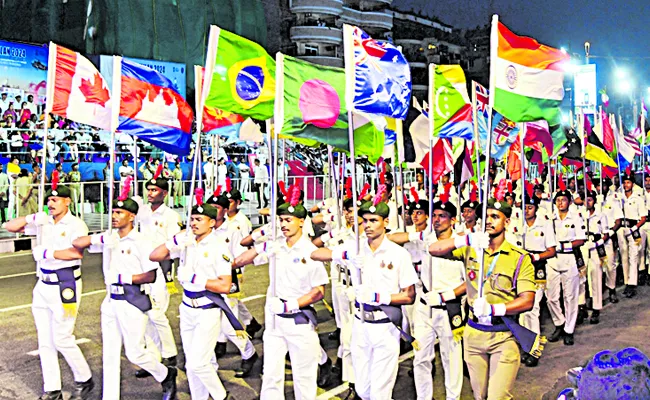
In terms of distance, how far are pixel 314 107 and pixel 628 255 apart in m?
8.43

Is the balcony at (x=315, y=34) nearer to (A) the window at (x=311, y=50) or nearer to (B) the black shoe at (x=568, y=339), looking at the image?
(A) the window at (x=311, y=50)

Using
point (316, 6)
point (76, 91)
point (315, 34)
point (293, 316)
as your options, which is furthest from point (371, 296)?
point (316, 6)

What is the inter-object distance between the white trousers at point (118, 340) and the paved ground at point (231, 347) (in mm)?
544

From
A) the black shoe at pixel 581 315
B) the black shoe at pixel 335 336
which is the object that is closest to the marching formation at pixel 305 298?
the black shoe at pixel 335 336

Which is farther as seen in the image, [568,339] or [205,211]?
[568,339]

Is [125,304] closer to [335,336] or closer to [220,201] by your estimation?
[220,201]

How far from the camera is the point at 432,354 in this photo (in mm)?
7258

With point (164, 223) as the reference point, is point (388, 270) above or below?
below

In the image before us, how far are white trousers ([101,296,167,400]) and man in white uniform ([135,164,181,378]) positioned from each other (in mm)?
719

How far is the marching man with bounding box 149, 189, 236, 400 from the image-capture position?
6.80 m

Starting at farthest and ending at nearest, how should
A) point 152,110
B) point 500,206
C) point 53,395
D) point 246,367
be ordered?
1. point 152,110
2. point 246,367
3. point 53,395
4. point 500,206

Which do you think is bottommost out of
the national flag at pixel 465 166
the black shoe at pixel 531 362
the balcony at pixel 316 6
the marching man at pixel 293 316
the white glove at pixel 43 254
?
the black shoe at pixel 531 362

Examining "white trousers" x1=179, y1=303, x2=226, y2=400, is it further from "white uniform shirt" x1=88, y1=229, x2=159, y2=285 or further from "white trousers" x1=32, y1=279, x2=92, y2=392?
"white trousers" x1=32, y1=279, x2=92, y2=392

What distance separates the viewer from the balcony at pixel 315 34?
201 ft
